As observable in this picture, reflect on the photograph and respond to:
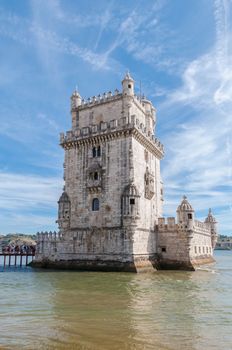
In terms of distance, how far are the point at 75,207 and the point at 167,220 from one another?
10.3 meters

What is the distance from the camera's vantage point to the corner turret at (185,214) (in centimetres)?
3659

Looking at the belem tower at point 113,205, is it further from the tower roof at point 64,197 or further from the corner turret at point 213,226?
the corner turret at point 213,226

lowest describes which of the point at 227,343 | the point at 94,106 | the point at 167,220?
the point at 227,343

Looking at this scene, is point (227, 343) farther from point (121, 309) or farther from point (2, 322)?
point (2, 322)

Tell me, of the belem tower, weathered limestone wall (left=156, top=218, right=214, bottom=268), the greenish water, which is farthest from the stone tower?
the greenish water

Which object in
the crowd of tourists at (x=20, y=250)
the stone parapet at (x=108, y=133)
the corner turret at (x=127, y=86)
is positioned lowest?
the crowd of tourists at (x=20, y=250)

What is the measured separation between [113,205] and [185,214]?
793 centimetres

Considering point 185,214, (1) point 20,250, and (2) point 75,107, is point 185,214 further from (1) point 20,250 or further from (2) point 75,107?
(1) point 20,250

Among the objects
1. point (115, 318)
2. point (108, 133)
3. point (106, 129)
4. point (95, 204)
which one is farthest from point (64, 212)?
point (115, 318)

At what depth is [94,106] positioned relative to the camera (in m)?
40.2

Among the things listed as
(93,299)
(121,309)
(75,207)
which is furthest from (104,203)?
(121,309)

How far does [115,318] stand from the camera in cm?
1312

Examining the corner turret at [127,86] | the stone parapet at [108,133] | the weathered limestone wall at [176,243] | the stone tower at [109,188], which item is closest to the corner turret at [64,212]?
the stone tower at [109,188]

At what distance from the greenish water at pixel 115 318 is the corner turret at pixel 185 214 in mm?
14888
